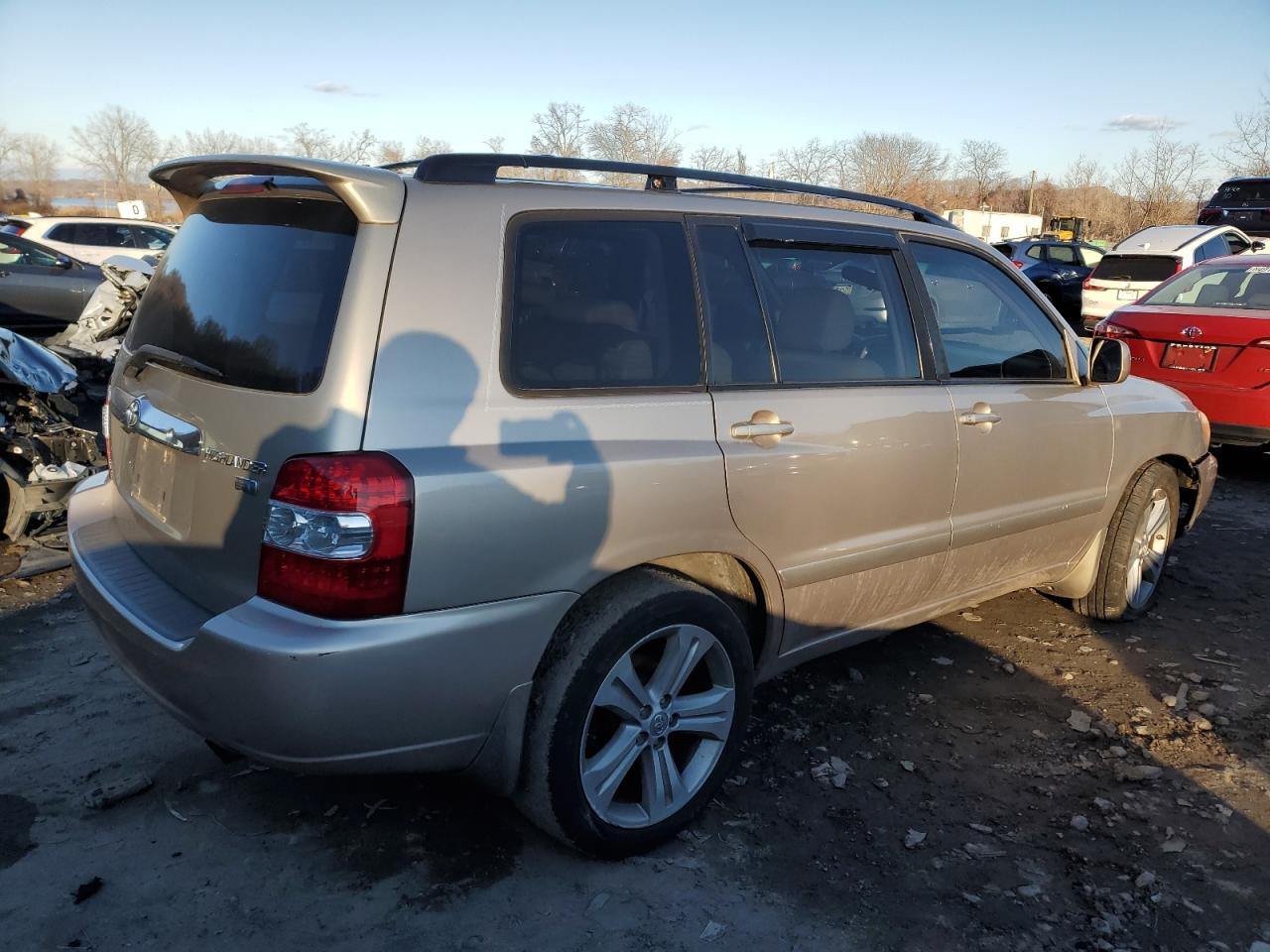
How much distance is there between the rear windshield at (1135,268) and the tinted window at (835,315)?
12.1 meters

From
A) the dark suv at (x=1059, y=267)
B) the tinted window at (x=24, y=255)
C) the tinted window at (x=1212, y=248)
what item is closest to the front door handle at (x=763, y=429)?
the tinted window at (x=24, y=255)

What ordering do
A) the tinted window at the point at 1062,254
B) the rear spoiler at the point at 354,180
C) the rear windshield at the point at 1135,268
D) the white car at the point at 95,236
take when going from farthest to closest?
the tinted window at the point at 1062,254 < the white car at the point at 95,236 < the rear windshield at the point at 1135,268 < the rear spoiler at the point at 354,180

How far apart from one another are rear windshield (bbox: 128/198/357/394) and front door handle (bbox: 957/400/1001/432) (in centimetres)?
223

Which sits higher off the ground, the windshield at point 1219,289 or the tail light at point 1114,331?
the windshield at point 1219,289

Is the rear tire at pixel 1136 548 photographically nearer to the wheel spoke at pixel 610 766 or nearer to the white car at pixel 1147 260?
the wheel spoke at pixel 610 766

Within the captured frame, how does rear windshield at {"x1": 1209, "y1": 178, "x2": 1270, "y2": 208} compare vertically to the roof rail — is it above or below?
above

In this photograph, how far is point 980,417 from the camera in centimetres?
348

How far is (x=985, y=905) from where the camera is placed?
259cm

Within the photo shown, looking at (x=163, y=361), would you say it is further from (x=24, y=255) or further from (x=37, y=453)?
(x=24, y=255)

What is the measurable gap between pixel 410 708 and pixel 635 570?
719mm

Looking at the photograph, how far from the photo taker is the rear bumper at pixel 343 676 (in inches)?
83.7

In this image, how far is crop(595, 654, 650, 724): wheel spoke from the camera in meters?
2.55

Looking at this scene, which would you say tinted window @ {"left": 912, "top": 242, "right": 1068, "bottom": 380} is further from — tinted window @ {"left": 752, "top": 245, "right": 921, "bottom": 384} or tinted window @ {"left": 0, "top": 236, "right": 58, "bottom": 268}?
tinted window @ {"left": 0, "top": 236, "right": 58, "bottom": 268}

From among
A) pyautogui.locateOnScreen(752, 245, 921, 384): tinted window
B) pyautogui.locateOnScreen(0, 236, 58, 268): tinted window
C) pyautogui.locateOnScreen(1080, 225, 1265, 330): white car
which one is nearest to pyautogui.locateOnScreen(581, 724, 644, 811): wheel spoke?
pyautogui.locateOnScreen(752, 245, 921, 384): tinted window
